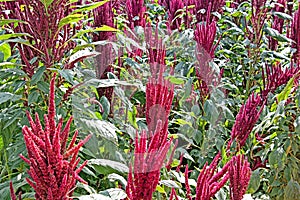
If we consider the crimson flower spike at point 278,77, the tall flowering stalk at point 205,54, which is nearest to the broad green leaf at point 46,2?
the tall flowering stalk at point 205,54

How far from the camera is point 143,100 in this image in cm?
245

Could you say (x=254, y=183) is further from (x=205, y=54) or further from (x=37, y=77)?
(x=37, y=77)

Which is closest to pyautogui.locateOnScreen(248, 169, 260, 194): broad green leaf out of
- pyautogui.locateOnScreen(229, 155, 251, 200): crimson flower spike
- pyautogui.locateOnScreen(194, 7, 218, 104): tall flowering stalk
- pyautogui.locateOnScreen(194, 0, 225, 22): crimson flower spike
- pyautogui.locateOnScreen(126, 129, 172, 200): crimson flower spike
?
pyautogui.locateOnScreen(194, 7, 218, 104): tall flowering stalk

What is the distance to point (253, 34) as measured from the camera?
3307mm

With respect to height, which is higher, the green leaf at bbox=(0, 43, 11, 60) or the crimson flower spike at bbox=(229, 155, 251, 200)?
the green leaf at bbox=(0, 43, 11, 60)

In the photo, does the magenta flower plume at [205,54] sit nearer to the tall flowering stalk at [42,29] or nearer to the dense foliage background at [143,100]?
the dense foliage background at [143,100]

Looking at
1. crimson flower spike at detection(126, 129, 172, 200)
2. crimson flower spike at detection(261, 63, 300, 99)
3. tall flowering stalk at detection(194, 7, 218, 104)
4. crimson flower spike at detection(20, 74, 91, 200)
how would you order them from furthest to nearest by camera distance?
crimson flower spike at detection(261, 63, 300, 99)
tall flowering stalk at detection(194, 7, 218, 104)
crimson flower spike at detection(126, 129, 172, 200)
crimson flower spike at detection(20, 74, 91, 200)

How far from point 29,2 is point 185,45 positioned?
151 cm

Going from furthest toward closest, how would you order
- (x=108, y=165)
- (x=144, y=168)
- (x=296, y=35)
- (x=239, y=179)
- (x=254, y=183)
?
(x=296, y=35), (x=254, y=183), (x=108, y=165), (x=239, y=179), (x=144, y=168)

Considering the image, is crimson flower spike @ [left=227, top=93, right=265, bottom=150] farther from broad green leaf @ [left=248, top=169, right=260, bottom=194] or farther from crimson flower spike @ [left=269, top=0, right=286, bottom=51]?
crimson flower spike @ [left=269, top=0, right=286, bottom=51]

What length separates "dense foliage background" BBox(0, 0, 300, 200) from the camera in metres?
1.42

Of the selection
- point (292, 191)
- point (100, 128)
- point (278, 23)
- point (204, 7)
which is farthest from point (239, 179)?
point (278, 23)

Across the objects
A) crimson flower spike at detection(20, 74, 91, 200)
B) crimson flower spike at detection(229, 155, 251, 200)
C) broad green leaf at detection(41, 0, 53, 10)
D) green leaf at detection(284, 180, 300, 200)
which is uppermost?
broad green leaf at detection(41, 0, 53, 10)

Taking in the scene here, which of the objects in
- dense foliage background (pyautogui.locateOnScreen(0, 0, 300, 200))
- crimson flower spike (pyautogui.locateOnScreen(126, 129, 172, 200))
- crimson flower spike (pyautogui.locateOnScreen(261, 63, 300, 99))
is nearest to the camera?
crimson flower spike (pyautogui.locateOnScreen(126, 129, 172, 200))
